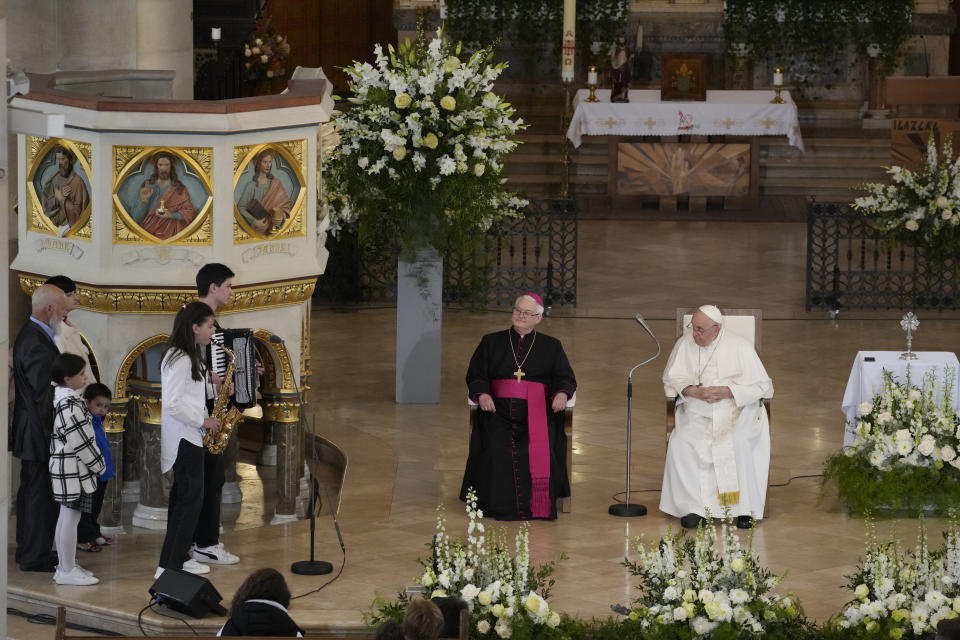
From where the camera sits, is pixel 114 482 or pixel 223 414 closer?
pixel 223 414

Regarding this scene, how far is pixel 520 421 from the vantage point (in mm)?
10398

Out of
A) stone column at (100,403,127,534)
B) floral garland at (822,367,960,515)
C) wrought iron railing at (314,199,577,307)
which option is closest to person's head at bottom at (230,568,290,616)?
stone column at (100,403,127,534)

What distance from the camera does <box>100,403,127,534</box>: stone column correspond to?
32.8 feet

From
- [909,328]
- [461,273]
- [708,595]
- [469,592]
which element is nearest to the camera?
[708,595]

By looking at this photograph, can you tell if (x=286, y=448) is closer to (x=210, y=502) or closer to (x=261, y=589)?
(x=210, y=502)

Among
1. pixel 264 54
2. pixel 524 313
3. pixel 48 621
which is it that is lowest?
pixel 48 621

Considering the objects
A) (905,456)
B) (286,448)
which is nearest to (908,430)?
(905,456)

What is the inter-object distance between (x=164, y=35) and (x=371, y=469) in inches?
153

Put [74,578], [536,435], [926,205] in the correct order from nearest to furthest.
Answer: [74,578] < [536,435] < [926,205]

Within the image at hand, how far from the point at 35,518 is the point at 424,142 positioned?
3676 millimetres

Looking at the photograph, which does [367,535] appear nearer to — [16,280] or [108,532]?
[108,532]

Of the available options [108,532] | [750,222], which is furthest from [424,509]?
[750,222]

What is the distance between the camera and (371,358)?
14367mm

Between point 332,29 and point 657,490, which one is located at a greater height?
point 332,29
